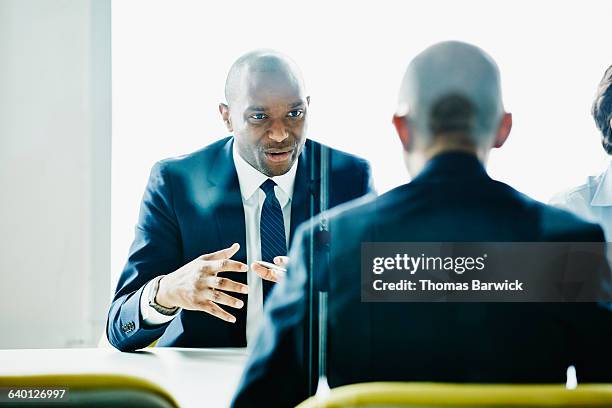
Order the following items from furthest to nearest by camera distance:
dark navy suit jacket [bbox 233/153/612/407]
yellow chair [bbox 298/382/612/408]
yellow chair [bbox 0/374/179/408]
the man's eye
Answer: the man's eye → dark navy suit jacket [bbox 233/153/612/407] → yellow chair [bbox 0/374/179/408] → yellow chair [bbox 298/382/612/408]

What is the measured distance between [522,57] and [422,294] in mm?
813

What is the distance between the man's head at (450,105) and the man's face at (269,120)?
1.05ft

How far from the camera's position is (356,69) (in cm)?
215

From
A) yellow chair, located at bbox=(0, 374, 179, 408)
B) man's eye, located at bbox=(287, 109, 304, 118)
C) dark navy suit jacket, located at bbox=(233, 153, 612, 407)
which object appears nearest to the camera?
yellow chair, located at bbox=(0, 374, 179, 408)

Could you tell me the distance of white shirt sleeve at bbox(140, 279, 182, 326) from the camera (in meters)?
2.18

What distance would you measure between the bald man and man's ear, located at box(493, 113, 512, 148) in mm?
419

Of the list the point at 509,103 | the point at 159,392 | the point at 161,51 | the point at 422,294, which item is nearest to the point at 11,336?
the point at 159,392

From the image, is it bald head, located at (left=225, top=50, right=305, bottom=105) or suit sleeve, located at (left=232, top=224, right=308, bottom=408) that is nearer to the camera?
suit sleeve, located at (left=232, top=224, right=308, bottom=408)

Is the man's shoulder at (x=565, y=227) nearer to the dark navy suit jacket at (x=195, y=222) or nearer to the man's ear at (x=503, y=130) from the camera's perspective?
the man's ear at (x=503, y=130)

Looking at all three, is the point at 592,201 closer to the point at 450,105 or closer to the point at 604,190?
the point at 604,190

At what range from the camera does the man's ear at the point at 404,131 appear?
213cm

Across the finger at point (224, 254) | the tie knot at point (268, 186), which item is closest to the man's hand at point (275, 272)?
the finger at point (224, 254)

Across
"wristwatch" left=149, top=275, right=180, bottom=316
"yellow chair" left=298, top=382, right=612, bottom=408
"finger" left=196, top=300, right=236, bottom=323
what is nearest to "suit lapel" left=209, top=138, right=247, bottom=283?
"finger" left=196, top=300, right=236, bottom=323

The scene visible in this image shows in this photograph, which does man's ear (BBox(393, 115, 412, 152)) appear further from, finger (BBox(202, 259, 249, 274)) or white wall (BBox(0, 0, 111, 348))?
white wall (BBox(0, 0, 111, 348))
